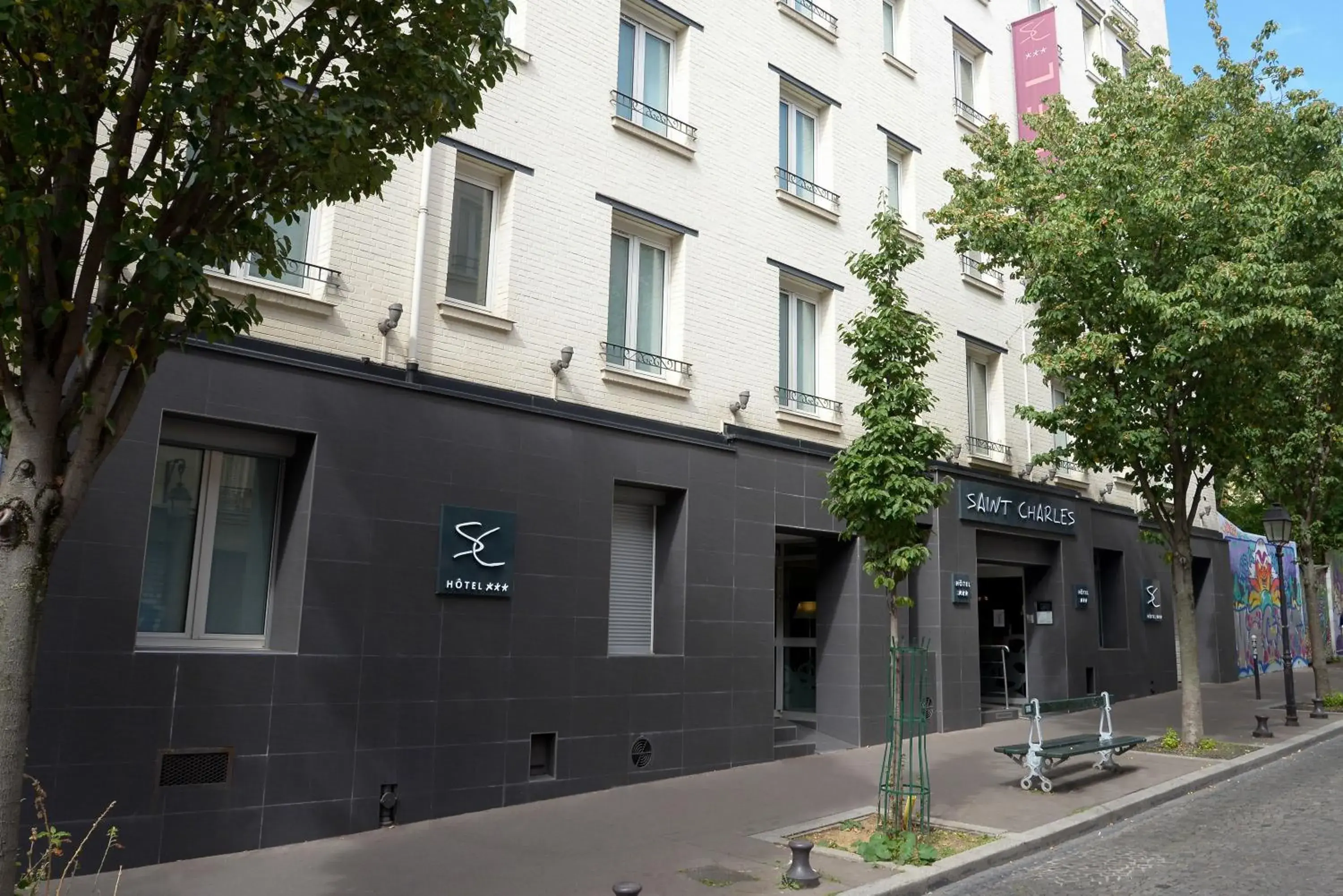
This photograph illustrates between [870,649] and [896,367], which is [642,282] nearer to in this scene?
[896,367]

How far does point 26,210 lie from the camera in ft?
13.8

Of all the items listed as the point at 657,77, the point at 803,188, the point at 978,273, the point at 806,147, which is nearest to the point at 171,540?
the point at 657,77

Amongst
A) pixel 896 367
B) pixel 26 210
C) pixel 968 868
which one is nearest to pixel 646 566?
pixel 896 367

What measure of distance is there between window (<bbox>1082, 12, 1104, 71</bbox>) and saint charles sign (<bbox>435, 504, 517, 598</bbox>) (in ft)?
67.8

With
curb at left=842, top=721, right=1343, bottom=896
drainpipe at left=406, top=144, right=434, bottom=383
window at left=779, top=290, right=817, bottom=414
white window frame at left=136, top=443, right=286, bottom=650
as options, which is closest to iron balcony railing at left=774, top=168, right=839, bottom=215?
window at left=779, top=290, right=817, bottom=414

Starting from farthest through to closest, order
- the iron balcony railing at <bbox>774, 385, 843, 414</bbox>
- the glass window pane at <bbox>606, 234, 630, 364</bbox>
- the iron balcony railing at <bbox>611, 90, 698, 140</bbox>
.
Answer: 1. the iron balcony railing at <bbox>774, 385, 843, 414</bbox>
2. the iron balcony railing at <bbox>611, 90, 698, 140</bbox>
3. the glass window pane at <bbox>606, 234, 630, 364</bbox>

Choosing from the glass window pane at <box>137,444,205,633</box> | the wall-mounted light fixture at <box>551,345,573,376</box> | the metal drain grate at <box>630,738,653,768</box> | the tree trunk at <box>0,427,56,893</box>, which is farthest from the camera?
the metal drain grate at <box>630,738,653,768</box>

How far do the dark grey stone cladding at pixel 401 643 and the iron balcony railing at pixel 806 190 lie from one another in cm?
448

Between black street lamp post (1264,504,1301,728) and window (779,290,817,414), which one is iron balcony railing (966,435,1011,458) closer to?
window (779,290,817,414)

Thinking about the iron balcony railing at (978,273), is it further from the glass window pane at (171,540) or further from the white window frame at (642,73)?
the glass window pane at (171,540)

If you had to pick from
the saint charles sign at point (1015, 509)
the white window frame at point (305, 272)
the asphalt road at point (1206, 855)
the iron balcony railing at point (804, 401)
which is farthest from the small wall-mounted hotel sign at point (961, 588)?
the white window frame at point (305, 272)

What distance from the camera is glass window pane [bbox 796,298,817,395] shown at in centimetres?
1512

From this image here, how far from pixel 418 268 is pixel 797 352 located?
258 inches

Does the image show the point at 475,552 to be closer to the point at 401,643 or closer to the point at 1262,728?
the point at 401,643
